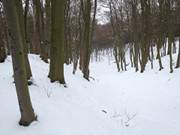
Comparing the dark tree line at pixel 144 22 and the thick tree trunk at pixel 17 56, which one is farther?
the dark tree line at pixel 144 22

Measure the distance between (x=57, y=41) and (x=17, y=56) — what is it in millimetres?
3798

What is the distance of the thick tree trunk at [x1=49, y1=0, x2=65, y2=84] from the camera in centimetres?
862

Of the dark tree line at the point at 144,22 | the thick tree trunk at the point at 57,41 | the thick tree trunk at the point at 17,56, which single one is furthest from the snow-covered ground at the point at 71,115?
the dark tree line at the point at 144,22

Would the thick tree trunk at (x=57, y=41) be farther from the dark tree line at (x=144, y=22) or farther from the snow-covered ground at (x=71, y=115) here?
the dark tree line at (x=144, y=22)

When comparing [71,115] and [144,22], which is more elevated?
[144,22]

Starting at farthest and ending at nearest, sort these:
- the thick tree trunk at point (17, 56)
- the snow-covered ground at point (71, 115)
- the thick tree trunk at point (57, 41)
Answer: the thick tree trunk at point (57, 41), the snow-covered ground at point (71, 115), the thick tree trunk at point (17, 56)

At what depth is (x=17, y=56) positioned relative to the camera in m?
5.10

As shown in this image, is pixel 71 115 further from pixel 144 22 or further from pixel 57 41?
pixel 144 22

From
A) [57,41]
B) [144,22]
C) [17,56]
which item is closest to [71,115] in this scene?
[17,56]

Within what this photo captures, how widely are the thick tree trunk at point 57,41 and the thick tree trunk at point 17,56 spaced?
3.46 m

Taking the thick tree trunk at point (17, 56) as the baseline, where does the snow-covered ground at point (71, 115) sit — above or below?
below

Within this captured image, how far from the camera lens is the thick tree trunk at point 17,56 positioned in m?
4.92

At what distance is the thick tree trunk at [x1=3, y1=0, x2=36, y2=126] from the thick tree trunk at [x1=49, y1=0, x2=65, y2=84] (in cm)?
346

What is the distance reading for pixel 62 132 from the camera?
225 inches
